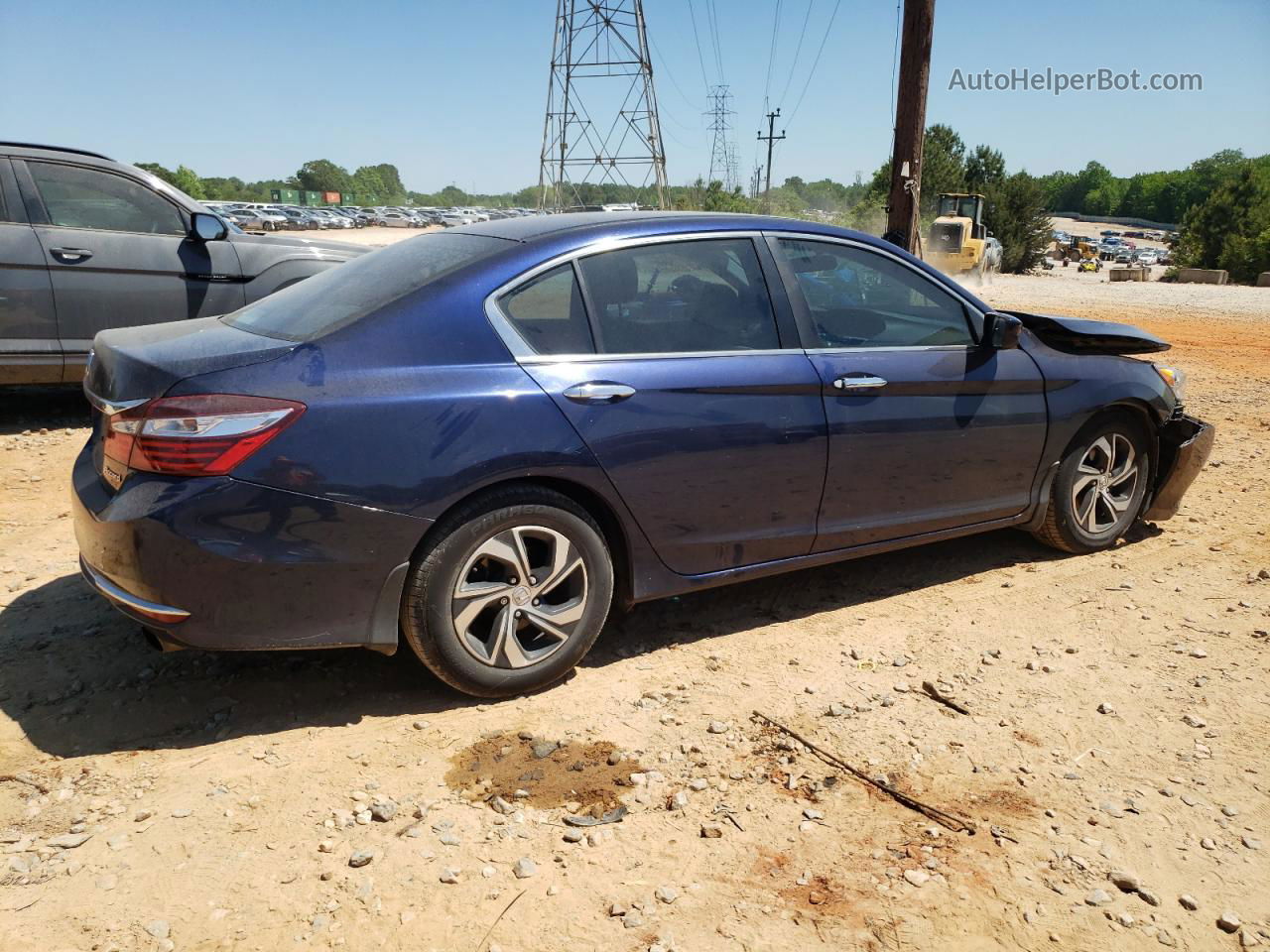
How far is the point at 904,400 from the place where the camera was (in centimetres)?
407

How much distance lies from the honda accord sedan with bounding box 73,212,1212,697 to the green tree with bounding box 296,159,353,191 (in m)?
165

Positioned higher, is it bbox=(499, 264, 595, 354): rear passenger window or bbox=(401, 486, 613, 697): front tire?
bbox=(499, 264, 595, 354): rear passenger window

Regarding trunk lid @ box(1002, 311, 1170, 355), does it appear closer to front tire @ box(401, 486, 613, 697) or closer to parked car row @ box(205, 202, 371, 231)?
front tire @ box(401, 486, 613, 697)

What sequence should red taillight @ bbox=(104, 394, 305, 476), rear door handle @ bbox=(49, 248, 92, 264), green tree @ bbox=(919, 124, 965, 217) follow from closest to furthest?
red taillight @ bbox=(104, 394, 305, 476) → rear door handle @ bbox=(49, 248, 92, 264) → green tree @ bbox=(919, 124, 965, 217)

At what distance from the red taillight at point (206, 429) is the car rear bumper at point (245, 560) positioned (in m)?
0.05

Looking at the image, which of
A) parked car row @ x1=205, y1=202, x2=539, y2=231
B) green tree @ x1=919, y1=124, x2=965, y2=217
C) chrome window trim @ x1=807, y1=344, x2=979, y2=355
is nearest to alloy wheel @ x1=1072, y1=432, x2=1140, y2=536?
chrome window trim @ x1=807, y1=344, x2=979, y2=355

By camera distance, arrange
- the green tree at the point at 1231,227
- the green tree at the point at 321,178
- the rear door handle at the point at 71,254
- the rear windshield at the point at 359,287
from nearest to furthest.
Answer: the rear windshield at the point at 359,287
the rear door handle at the point at 71,254
the green tree at the point at 1231,227
the green tree at the point at 321,178

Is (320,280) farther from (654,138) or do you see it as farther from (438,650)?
(654,138)

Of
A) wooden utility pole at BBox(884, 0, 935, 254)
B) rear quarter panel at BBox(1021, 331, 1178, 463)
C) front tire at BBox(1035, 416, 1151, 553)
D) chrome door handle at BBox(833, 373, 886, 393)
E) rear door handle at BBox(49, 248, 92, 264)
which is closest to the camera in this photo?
chrome door handle at BBox(833, 373, 886, 393)

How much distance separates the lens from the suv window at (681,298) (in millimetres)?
3541

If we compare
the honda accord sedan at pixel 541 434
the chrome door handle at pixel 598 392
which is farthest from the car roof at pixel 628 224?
the chrome door handle at pixel 598 392

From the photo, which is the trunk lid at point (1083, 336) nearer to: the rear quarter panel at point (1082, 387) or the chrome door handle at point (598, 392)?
the rear quarter panel at point (1082, 387)

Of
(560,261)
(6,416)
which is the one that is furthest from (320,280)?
(6,416)

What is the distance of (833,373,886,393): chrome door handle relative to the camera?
12.8ft
